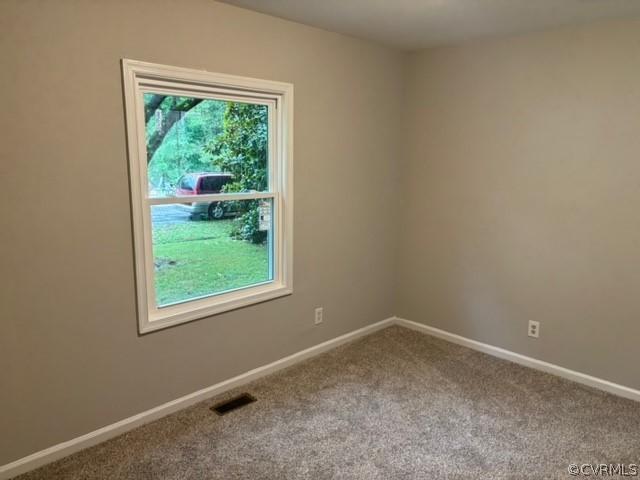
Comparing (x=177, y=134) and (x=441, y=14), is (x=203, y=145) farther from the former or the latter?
(x=441, y=14)

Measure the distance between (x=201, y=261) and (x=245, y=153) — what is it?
2.43 feet

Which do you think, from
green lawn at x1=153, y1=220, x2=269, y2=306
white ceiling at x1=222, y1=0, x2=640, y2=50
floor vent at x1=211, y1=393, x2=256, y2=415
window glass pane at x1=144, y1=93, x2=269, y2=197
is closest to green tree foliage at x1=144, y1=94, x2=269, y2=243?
window glass pane at x1=144, y1=93, x2=269, y2=197

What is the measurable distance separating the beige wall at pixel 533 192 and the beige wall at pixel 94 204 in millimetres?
1000

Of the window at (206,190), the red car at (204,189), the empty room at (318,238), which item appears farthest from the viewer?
the red car at (204,189)

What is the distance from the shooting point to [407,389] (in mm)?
2920

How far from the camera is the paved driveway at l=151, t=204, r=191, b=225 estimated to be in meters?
2.49

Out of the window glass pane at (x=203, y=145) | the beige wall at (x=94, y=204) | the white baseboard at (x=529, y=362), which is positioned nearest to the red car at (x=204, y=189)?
the window glass pane at (x=203, y=145)

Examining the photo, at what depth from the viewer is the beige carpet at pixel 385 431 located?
7.09 feet

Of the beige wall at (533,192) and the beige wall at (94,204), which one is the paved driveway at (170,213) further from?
the beige wall at (533,192)

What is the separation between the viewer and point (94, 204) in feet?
7.15

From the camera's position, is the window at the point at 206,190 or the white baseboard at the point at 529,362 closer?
the window at the point at 206,190

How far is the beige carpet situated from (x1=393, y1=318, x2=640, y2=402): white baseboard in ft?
0.22

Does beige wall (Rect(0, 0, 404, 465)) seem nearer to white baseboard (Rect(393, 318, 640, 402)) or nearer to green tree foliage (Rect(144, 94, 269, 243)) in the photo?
green tree foliage (Rect(144, 94, 269, 243))

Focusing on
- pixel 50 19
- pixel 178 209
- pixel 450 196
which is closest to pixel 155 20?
pixel 50 19
